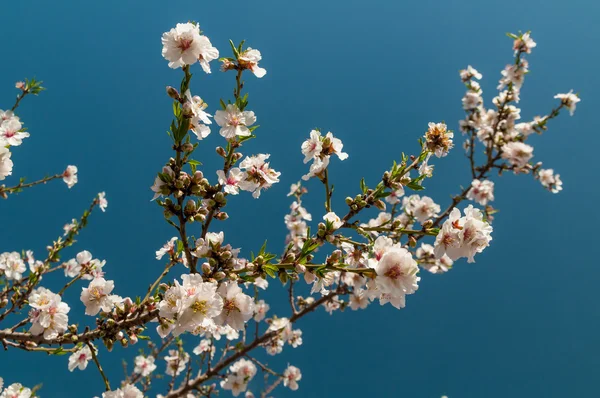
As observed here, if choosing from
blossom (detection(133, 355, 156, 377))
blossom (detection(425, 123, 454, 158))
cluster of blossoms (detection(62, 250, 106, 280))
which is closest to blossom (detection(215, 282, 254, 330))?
blossom (detection(425, 123, 454, 158))

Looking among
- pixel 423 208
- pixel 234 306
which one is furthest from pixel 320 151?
pixel 423 208

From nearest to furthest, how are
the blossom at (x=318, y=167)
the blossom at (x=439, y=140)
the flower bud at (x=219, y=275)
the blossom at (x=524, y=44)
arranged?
the flower bud at (x=219, y=275)
the blossom at (x=318, y=167)
the blossom at (x=439, y=140)
the blossom at (x=524, y=44)

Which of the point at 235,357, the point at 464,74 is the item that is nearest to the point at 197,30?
the point at 235,357

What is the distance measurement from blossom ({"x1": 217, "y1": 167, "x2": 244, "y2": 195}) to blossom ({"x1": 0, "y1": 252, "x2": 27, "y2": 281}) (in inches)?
200

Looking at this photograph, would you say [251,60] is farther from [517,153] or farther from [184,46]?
[517,153]

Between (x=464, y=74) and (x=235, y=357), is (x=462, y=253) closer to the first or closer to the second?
(x=235, y=357)

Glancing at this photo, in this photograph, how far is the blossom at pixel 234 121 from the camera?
247cm

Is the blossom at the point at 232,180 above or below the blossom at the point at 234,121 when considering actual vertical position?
below

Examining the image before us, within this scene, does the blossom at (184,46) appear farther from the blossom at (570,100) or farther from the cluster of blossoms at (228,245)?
the blossom at (570,100)

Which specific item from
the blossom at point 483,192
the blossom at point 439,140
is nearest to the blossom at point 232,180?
the blossom at point 439,140

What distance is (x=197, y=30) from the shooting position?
2.35 meters

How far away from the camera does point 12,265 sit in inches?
224

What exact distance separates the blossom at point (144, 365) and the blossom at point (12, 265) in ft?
9.73

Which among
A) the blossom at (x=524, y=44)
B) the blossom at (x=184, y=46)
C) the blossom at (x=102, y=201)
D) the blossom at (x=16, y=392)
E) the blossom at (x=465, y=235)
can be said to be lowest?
the blossom at (x=16, y=392)
